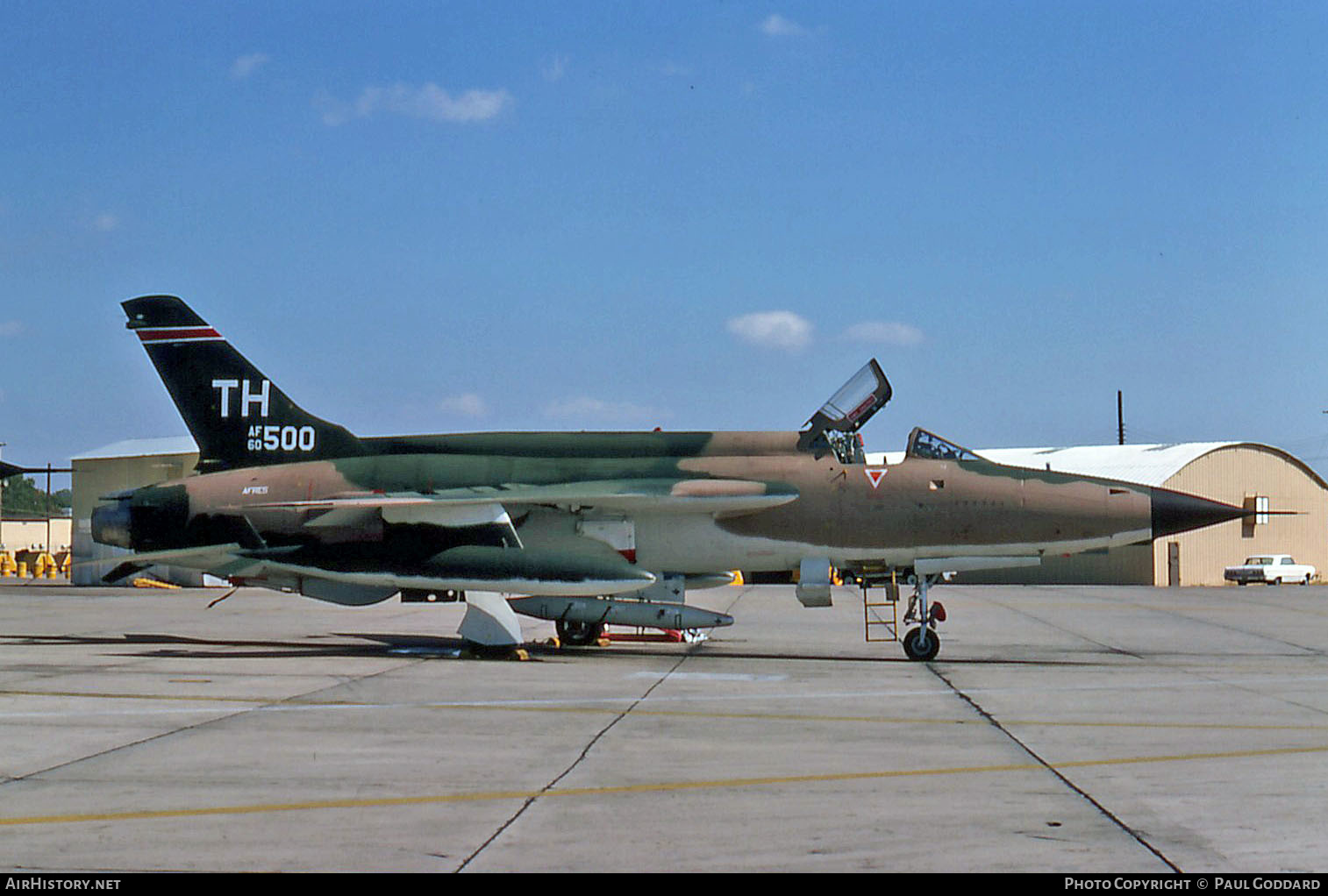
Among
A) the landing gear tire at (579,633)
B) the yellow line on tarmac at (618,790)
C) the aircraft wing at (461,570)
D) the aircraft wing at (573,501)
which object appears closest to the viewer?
the yellow line on tarmac at (618,790)

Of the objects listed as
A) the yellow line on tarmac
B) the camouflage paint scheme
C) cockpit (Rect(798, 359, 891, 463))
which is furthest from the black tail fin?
the yellow line on tarmac

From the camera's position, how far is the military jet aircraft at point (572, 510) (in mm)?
16766

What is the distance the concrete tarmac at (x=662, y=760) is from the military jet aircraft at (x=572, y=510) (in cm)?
113

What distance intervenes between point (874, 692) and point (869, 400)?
573 cm

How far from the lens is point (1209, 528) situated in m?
49.1

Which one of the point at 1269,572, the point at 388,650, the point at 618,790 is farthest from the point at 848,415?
the point at 1269,572

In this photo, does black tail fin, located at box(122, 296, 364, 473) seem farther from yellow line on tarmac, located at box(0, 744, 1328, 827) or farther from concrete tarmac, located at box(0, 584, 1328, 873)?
yellow line on tarmac, located at box(0, 744, 1328, 827)

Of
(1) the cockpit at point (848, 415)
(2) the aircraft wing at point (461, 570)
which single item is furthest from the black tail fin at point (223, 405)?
(1) the cockpit at point (848, 415)

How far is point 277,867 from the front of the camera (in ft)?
18.9

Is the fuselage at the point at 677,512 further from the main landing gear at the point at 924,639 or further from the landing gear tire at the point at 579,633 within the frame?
the landing gear tire at the point at 579,633

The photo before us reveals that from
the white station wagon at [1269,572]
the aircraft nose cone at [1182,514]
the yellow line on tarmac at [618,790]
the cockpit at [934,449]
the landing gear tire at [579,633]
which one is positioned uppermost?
the cockpit at [934,449]

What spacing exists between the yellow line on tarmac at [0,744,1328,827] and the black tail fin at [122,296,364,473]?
12040 millimetres

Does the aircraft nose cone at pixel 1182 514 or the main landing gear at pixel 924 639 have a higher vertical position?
the aircraft nose cone at pixel 1182 514

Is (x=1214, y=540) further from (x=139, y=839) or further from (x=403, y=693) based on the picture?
(x=139, y=839)
